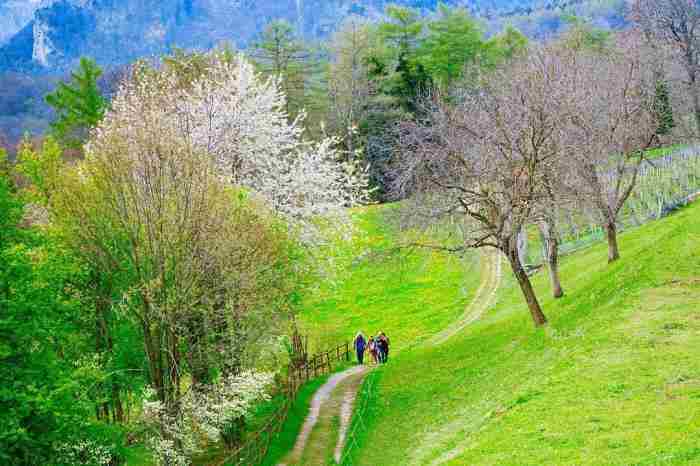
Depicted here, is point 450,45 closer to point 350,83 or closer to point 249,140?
point 350,83

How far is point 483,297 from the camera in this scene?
4681 centimetres

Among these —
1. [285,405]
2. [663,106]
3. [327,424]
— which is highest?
[663,106]


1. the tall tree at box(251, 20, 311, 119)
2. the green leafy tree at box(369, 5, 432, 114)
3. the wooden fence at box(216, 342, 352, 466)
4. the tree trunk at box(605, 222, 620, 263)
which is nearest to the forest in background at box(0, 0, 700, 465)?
the tree trunk at box(605, 222, 620, 263)

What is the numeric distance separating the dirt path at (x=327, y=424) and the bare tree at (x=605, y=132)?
1294 centimetres

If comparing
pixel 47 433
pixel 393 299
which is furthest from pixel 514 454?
pixel 393 299

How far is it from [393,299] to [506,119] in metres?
25.5

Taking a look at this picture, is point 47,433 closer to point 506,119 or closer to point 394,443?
point 394,443

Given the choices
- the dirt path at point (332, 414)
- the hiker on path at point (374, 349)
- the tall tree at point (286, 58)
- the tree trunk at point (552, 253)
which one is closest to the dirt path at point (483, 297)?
the dirt path at point (332, 414)

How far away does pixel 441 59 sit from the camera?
249ft

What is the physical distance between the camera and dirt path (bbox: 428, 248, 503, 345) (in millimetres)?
41750

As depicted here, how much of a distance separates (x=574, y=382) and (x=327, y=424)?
40.6ft

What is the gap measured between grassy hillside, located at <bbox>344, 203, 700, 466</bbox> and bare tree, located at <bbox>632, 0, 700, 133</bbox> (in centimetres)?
806

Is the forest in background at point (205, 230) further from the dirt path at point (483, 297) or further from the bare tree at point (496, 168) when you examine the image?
the dirt path at point (483, 297)

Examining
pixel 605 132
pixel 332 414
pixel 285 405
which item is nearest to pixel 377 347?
pixel 332 414
